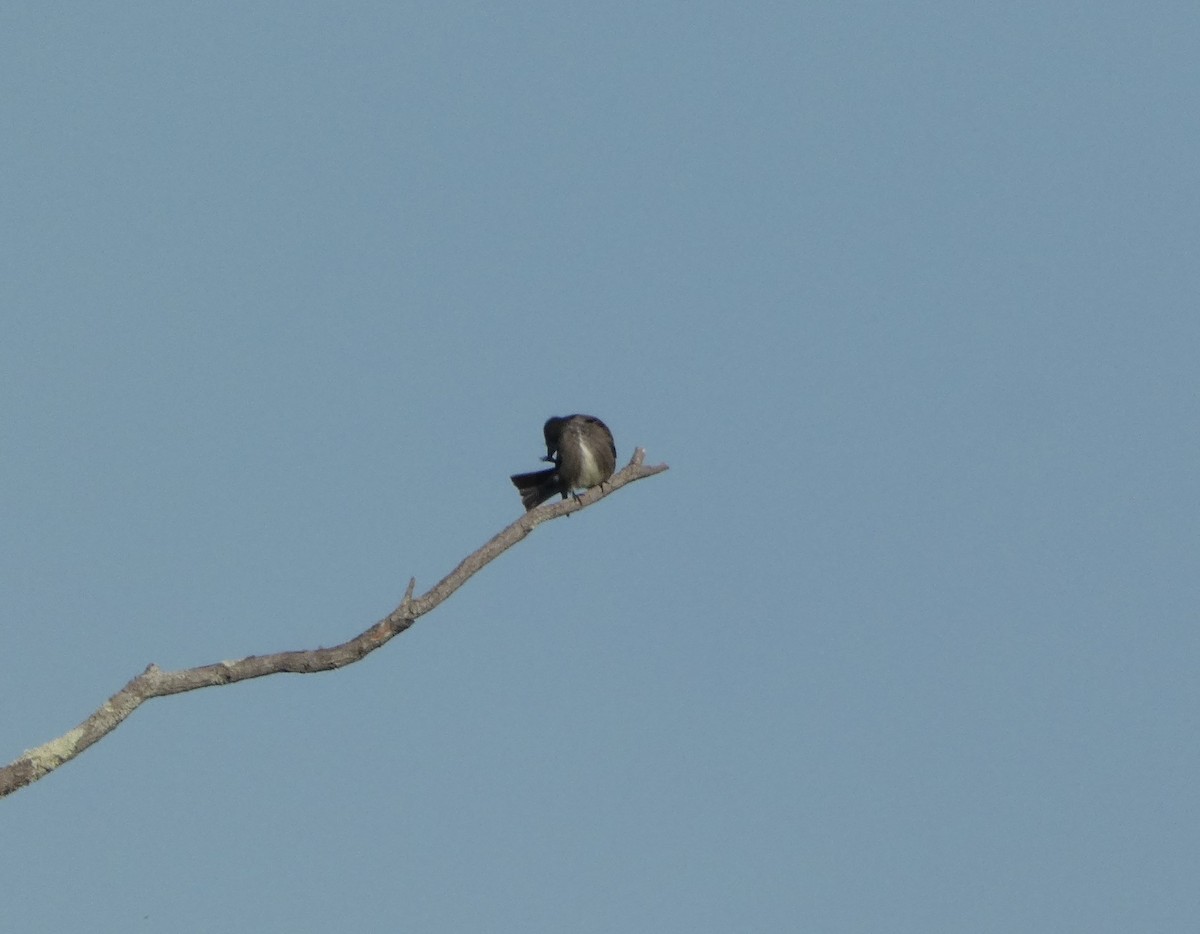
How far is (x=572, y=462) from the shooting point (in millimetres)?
12312

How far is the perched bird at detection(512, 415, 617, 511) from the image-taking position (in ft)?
40.4

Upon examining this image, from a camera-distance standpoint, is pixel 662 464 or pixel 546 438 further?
pixel 546 438

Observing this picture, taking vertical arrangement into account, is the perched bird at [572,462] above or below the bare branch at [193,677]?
above

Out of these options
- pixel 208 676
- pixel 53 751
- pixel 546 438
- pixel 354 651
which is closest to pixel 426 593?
pixel 354 651

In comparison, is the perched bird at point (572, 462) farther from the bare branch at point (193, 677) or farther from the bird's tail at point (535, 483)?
the bare branch at point (193, 677)

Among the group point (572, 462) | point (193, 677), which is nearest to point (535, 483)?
point (572, 462)

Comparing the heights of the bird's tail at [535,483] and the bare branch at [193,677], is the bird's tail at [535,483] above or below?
above

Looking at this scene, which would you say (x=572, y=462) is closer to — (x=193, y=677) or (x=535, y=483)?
(x=535, y=483)

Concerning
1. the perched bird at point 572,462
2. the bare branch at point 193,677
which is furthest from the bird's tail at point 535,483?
the bare branch at point 193,677

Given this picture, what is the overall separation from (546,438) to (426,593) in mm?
4573

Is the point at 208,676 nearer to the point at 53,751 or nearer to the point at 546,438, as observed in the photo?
the point at 53,751

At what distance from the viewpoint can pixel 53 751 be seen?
314 inches

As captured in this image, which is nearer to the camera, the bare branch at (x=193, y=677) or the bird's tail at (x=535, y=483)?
the bare branch at (x=193, y=677)

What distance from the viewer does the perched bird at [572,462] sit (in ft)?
40.4
